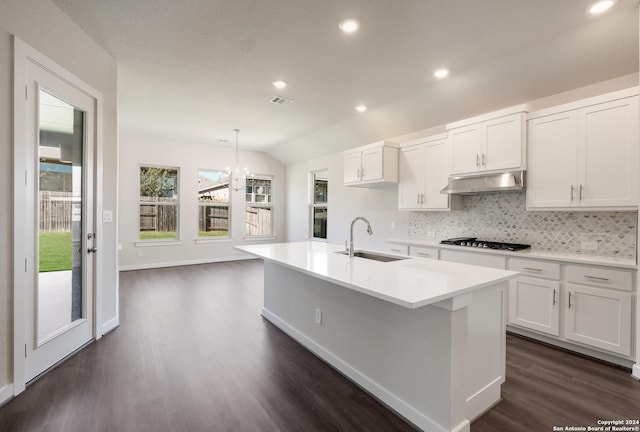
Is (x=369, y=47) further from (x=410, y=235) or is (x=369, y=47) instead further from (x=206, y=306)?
(x=206, y=306)

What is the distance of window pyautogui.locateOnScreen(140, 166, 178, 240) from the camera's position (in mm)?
6371

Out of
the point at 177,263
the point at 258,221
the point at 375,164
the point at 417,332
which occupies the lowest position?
the point at 177,263

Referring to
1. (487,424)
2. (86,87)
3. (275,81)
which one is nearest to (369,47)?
(275,81)

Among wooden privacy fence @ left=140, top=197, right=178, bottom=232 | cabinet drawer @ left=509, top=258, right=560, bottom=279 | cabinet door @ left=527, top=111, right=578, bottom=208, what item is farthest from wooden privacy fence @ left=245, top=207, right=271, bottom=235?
cabinet door @ left=527, top=111, right=578, bottom=208

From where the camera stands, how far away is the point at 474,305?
1.73 metres

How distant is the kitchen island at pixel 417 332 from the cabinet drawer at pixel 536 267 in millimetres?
1232

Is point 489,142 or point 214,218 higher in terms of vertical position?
Result: point 489,142

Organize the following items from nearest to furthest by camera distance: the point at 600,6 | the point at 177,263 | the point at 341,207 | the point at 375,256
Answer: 1. the point at 600,6
2. the point at 375,256
3. the point at 341,207
4. the point at 177,263

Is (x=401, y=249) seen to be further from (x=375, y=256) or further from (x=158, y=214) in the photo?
(x=158, y=214)

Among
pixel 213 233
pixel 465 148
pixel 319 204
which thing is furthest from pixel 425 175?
pixel 213 233

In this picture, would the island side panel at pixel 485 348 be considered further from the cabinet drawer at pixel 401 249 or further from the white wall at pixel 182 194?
the white wall at pixel 182 194

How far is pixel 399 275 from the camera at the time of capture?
1839 millimetres

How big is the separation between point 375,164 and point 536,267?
2424 mm

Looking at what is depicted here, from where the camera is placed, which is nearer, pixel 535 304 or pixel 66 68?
pixel 66 68
